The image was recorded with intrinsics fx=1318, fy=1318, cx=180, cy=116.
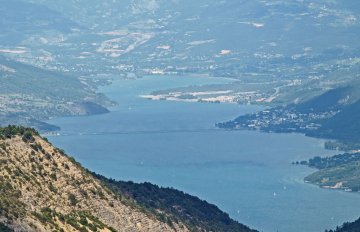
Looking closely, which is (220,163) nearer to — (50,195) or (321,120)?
(321,120)

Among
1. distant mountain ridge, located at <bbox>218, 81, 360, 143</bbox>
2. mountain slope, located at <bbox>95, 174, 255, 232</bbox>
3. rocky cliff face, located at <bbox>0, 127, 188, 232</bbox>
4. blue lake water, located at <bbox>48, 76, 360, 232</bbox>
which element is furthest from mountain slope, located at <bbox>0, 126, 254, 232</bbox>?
distant mountain ridge, located at <bbox>218, 81, 360, 143</bbox>

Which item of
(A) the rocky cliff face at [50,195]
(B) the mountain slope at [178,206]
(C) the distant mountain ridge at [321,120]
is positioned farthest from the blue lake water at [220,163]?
(A) the rocky cliff face at [50,195]

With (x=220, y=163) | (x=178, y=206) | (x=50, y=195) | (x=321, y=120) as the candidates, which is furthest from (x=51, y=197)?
(x=321, y=120)

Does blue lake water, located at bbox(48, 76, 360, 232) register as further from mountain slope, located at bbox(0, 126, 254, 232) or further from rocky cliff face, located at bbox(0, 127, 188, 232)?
rocky cliff face, located at bbox(0, 127, 188, 232)

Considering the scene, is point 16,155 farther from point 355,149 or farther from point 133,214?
point 355,149

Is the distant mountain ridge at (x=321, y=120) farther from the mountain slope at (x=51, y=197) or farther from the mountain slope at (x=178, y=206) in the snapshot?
the mountain slope at (x=51, y=197)
